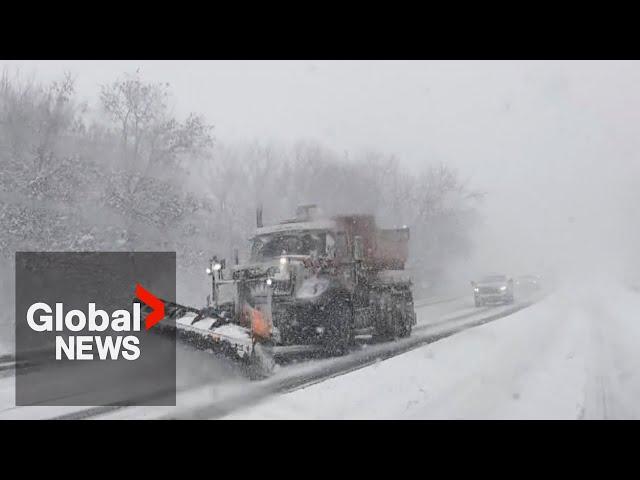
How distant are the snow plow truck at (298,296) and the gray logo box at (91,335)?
115 cm

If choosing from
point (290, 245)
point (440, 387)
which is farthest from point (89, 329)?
point (440, 387)

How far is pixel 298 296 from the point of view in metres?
11.7

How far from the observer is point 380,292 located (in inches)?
585

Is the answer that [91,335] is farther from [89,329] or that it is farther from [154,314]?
[154,314]

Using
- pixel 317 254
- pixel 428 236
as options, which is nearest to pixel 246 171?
pixel 428 236

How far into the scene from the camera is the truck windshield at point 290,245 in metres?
12.9

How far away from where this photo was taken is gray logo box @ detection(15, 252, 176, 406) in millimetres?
9133

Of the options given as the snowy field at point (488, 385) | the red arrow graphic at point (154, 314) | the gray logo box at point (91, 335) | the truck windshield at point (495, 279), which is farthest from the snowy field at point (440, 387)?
the truck windshield at point (495, 279)

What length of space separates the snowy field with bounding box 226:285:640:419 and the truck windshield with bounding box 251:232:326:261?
2873 mm

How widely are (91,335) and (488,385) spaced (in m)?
13.2

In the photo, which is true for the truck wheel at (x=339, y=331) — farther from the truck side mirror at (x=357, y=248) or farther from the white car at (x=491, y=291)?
the white car at (x=491, y=291)

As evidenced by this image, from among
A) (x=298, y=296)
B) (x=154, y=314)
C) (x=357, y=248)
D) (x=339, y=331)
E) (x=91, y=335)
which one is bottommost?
(x=91, y=335)

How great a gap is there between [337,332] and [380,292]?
2506 millimetres

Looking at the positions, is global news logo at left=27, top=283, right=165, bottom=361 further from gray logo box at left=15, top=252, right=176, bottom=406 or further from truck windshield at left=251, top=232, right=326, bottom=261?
truck windshield at left=251, top=232, right=326, bottom=261
